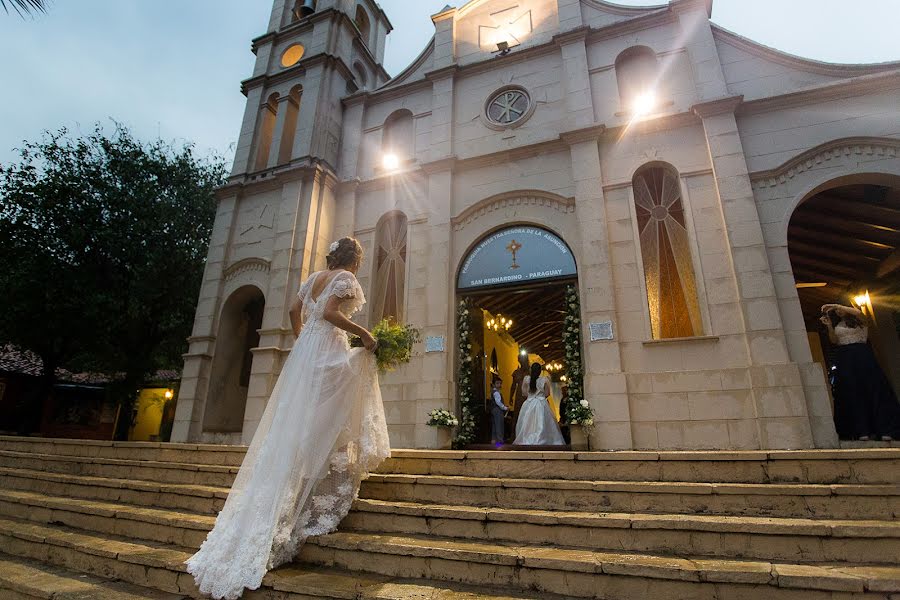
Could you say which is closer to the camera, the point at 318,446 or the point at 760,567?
the point at 760,567

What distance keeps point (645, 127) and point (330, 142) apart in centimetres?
829

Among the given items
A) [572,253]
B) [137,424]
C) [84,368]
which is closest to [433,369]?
[572,253]

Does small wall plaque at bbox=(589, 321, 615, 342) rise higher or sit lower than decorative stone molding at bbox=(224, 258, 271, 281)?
lower

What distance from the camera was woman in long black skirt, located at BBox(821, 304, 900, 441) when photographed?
6.99m

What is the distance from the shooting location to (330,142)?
12.8m

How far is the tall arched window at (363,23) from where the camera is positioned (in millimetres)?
16562

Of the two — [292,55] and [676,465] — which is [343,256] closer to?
[676,465]

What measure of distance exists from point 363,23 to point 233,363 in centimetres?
1330

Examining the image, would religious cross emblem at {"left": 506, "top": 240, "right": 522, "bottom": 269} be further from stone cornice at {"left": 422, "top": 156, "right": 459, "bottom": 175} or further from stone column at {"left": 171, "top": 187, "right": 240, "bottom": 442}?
stone column at {"left": 171, "top": 187, "right": 240, "bottom": 442}

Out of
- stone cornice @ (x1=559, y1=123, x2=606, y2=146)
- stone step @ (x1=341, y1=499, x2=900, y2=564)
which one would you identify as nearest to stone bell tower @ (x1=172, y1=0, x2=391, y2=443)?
stone cornice @ (x1=559, y1=123, x2=606, y2=146)

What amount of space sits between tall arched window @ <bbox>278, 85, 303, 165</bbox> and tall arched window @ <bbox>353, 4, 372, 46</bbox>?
14.2ft

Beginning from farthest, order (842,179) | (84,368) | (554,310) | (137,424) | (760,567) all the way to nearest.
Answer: (137,424)
(84,368)
(554,310)
(842,179)
(760,567)

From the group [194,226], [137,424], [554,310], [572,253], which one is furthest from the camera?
[137,424]

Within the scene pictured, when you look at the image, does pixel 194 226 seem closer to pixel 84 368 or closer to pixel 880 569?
pixel 84 368
